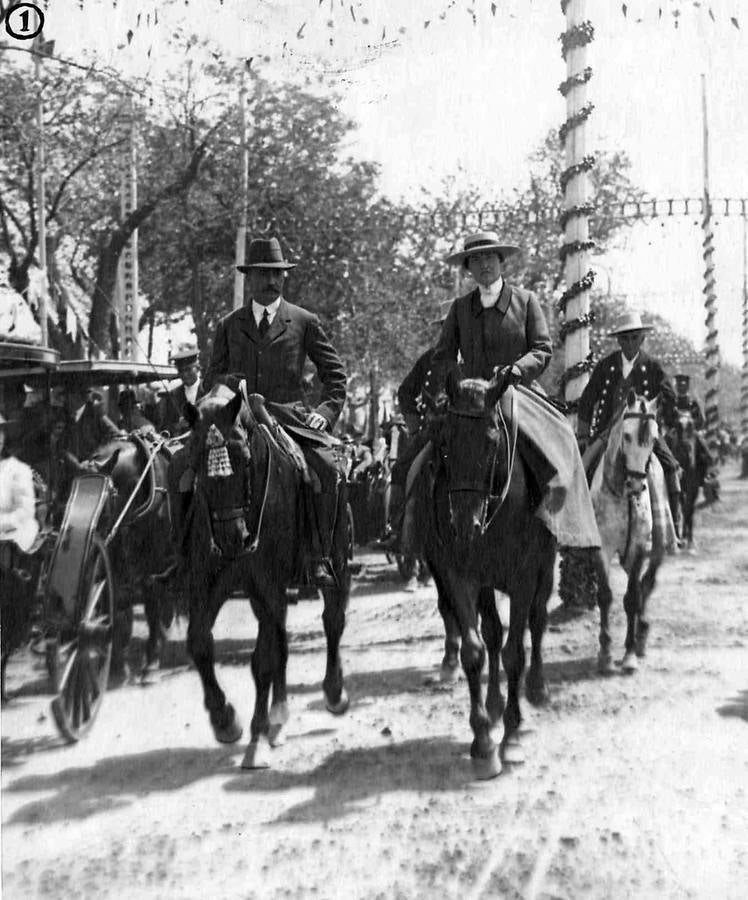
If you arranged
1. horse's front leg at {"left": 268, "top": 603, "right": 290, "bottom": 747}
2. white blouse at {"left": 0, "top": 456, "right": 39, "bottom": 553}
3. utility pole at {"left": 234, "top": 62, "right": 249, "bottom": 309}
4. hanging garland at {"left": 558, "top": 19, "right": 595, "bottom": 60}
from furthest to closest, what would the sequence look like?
utility pole at {"left": 234, "top": 62, "right": 249, "bottom": 309}
hanging garland at {"left": 558, "top": 19, "right": 595, "bottom": 60}
white blouse at {"left": 0, "top": 456, "right": 39, "bottom": 553}
horse's front leg at {"left": 268, "top": 603, "right": 290, "bottom": 747}

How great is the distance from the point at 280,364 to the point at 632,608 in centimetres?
340

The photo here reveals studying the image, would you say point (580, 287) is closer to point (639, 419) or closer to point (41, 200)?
point (639, 419)

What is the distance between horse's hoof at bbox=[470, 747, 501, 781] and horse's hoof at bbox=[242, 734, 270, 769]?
1.12 m

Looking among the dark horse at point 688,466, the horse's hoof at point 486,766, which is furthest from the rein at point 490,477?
the dark horse at point 688,466

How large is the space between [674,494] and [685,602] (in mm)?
1068

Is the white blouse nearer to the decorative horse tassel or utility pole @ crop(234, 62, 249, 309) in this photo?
the decorative horse tassel

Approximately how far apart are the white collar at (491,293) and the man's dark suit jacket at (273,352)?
98cm

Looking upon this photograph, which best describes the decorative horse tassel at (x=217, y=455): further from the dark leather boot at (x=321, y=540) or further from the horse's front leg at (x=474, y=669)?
the horse's front leg at (x=474, y=669)

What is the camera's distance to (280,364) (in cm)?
657

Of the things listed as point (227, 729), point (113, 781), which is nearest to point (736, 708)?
point (227, 729)

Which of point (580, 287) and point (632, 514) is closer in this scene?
point (632, 514)

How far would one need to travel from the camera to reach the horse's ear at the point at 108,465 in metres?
7.71

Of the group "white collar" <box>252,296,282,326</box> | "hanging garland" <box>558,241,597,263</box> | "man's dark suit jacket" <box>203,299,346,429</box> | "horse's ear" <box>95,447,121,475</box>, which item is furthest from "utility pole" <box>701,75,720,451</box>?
"horse's ear" <box>95,447,121,475</box>

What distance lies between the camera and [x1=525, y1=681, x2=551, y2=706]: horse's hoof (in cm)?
692
